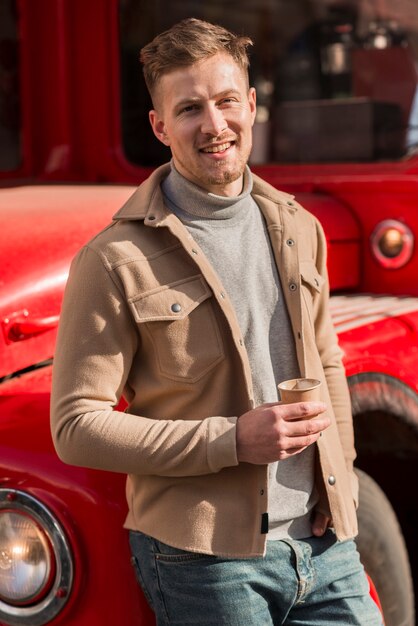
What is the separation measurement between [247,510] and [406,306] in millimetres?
1101

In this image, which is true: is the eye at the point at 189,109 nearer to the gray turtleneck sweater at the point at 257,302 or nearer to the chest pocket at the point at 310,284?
the gray turtleneck sweater at the point at 257,302

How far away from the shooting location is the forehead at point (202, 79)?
1.61m

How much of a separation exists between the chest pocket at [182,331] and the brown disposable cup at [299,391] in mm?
123

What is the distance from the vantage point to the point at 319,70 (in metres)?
2.90

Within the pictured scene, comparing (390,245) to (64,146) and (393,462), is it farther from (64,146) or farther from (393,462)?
(64,146)

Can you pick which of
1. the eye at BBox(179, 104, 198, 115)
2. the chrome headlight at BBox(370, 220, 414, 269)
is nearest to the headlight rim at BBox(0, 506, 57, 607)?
the eye at BBox(179, 104, 198, 115)

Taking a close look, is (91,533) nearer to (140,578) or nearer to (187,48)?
(140,578)

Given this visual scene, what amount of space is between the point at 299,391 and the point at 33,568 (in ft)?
1.87

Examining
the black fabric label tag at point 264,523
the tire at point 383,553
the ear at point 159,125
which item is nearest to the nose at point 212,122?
the ear at point 159,125

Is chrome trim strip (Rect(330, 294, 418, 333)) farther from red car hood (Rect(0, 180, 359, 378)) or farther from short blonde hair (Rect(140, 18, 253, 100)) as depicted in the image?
short blonde hair (Rect(140, 18, 253, 100))

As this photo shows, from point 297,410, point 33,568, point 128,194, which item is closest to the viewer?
point 297,410

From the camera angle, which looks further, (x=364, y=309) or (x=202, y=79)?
(x=364, y=309)

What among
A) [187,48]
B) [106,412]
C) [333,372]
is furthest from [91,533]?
[187,48]

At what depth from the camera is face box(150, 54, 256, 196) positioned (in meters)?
1.61
